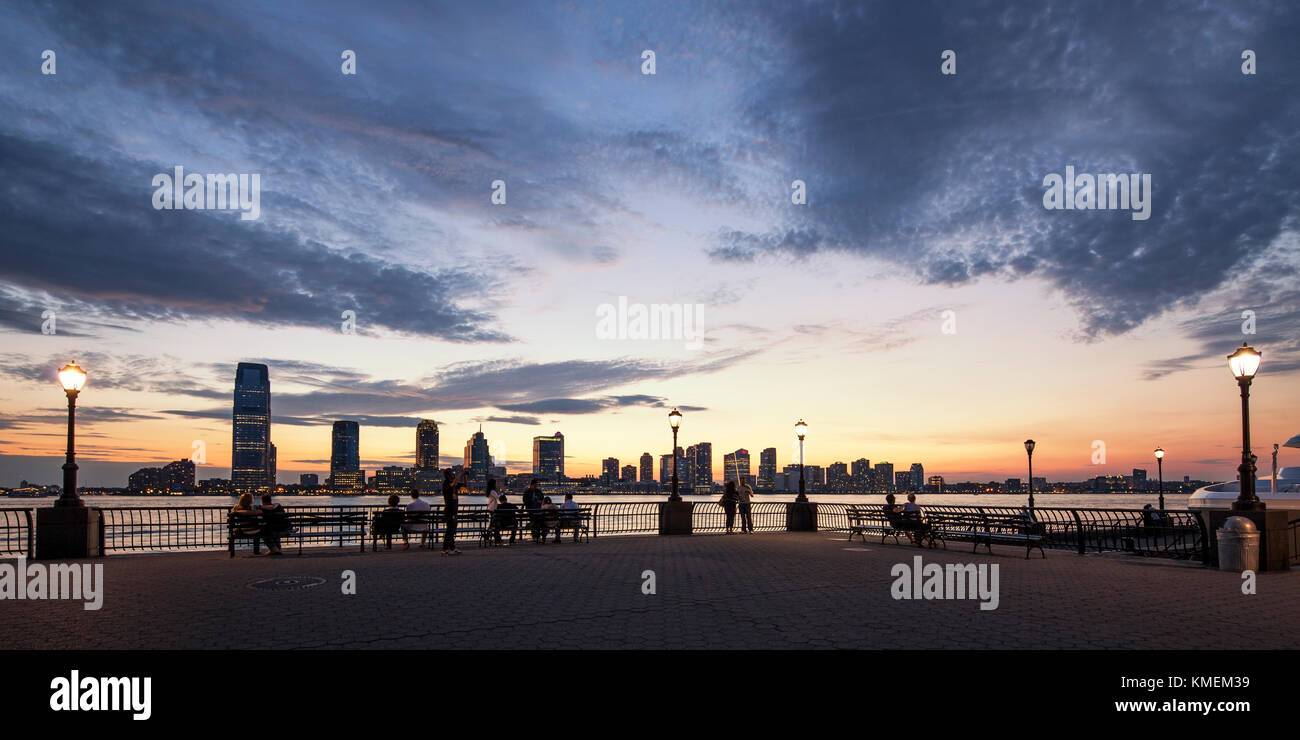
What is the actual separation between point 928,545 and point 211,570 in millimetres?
17724

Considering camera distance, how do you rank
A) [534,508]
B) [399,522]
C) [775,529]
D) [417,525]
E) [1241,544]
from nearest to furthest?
[1241,544], [399,522], [417,525], [534,508], [775,529]

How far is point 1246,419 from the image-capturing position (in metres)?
15.7

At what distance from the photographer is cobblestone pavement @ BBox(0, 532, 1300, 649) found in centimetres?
853

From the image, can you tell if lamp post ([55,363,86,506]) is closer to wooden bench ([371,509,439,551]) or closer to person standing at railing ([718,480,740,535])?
wooden bench ([371,509,439,551])

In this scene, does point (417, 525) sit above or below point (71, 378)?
below

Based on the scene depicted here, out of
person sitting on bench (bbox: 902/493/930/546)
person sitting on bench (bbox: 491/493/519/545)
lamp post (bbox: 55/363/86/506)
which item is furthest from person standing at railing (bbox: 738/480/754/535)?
lamp post (bbox: 55/363/86/506)

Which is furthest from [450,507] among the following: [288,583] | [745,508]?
[745,508]

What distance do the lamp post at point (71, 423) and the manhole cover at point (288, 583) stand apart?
24.5 feet

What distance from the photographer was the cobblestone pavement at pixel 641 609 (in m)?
8.53

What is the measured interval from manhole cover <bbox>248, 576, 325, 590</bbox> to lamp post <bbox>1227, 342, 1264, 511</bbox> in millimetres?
17466

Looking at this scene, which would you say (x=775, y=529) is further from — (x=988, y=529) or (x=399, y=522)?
(x=399, y=522)

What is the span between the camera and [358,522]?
67.4 feet

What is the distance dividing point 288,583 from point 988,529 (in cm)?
1631
